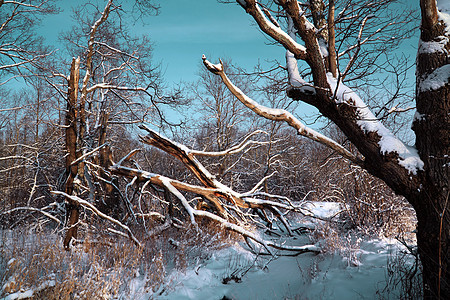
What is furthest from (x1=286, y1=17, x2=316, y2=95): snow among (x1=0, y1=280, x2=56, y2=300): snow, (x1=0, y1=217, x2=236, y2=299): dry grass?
(x1=0, y1=280, x2=56, y2=300): snow

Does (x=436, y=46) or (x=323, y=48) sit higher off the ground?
(x=323, y=48)

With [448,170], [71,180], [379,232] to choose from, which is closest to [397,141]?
[448,170]

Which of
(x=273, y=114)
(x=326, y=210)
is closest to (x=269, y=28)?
(x=273, y=114)

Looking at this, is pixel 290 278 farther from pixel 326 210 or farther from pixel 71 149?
pixel 326 210

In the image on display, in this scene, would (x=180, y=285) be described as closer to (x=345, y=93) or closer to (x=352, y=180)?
(x=345, y=93)

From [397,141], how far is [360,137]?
403mm

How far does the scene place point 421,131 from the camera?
3.04m

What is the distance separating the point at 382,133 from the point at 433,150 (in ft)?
1.75

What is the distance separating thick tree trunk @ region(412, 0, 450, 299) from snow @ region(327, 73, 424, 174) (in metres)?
0.12

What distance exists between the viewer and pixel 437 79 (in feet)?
9.48

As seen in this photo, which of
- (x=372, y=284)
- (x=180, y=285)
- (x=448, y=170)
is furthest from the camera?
(x=180, y=285)

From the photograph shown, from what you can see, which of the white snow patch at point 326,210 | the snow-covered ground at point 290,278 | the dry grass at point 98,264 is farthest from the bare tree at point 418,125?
the white snow patch at point 326,210

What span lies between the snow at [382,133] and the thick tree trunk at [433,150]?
0.38 ft

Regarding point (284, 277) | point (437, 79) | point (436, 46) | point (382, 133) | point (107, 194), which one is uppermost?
point (436, 46)
